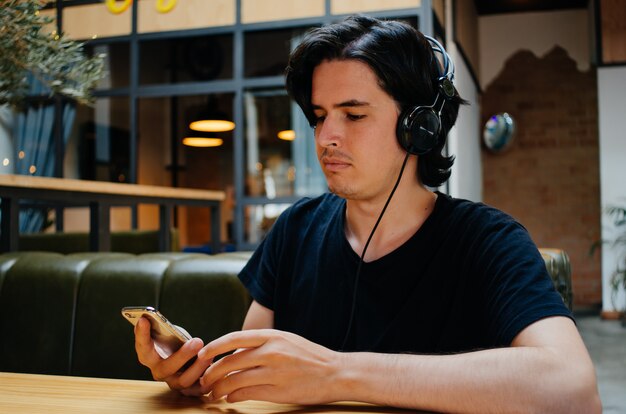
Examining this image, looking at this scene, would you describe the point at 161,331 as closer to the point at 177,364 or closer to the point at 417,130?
the point at 177,364

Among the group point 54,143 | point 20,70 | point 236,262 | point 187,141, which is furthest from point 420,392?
point 187,141

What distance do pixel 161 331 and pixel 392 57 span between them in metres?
0.64

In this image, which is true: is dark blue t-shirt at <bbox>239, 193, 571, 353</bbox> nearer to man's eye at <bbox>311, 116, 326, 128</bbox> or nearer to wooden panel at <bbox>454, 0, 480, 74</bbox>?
man's eye at <bbox>311, 116, 326, 128</bbox>

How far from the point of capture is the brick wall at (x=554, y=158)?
7.97 metres

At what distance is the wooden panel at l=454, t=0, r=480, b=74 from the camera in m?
6.41

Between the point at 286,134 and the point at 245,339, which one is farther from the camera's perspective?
the point at 286,134

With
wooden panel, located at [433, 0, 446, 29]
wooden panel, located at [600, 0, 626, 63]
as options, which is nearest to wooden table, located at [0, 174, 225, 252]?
wooden panel, located at [433, 0, 446, 29]

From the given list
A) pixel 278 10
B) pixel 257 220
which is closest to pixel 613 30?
pixel 278 10

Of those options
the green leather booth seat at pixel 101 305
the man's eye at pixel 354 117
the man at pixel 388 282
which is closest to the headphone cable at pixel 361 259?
the man at pixel 388 282

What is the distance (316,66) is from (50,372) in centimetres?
98

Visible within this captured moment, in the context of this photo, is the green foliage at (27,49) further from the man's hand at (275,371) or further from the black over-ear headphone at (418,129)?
the man's hand at (275,371)

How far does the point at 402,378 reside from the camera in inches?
33.0

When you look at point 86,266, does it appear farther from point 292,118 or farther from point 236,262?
point 292,118

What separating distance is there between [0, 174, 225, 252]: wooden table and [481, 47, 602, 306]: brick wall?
490cm
